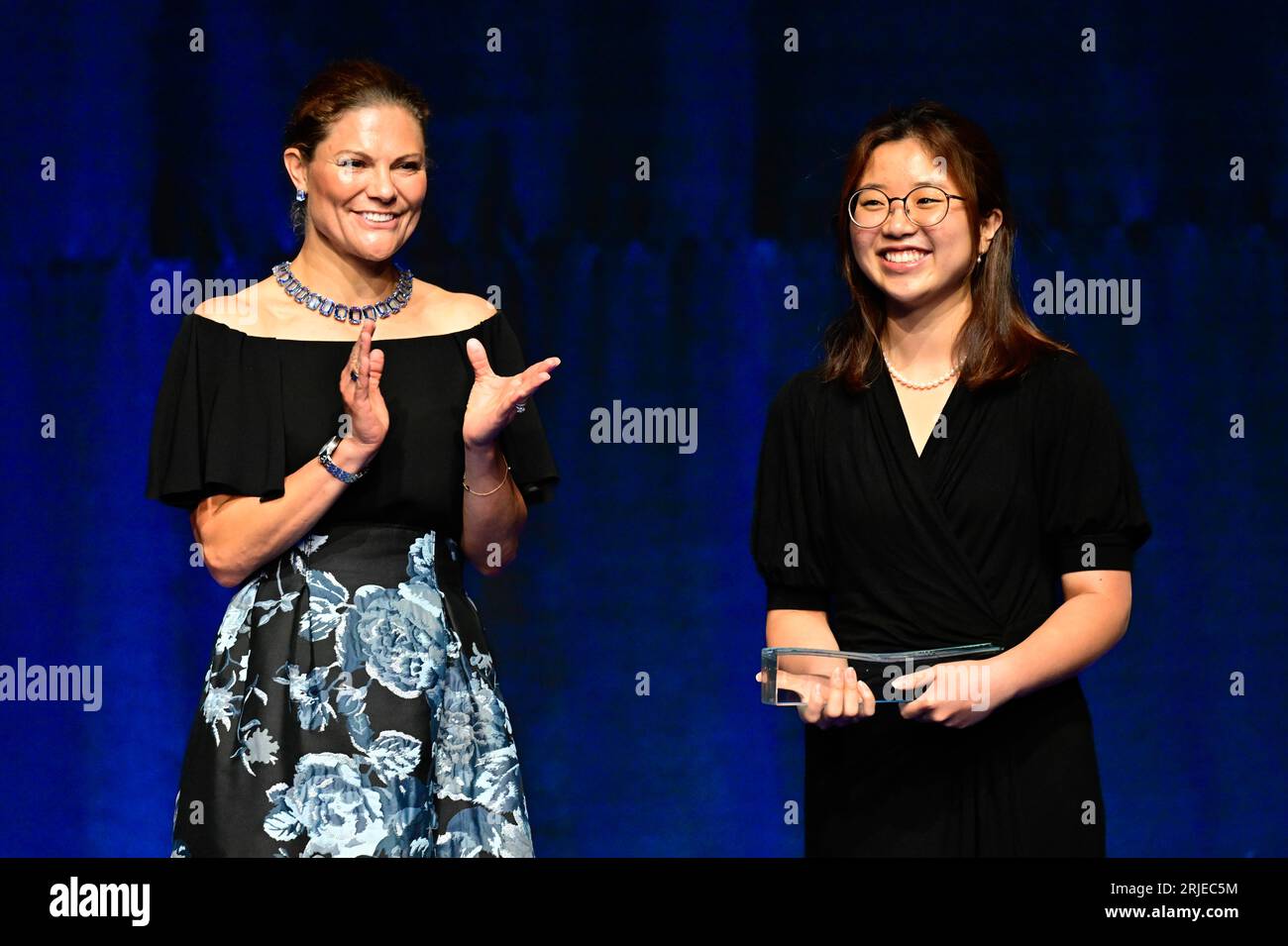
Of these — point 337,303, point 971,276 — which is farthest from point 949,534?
point 337,303

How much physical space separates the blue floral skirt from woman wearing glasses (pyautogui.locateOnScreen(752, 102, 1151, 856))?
443mm

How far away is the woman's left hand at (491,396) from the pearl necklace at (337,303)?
0.18 meters

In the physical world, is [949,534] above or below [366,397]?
below

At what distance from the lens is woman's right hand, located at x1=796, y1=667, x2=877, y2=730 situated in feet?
7.33

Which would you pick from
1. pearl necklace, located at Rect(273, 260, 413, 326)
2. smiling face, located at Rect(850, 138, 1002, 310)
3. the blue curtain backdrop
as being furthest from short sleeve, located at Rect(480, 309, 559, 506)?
the blue curtain backdrop

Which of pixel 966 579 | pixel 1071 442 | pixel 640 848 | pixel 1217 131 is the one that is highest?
pixel 1217 131

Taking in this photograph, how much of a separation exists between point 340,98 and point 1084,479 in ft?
3.77

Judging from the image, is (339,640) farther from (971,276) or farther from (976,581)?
(971,276)

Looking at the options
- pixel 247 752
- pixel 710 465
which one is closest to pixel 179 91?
pixel 710 465

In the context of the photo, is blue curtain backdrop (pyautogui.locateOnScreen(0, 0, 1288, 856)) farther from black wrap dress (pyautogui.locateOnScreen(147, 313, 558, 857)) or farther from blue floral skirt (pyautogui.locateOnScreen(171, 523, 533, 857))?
blue floral skirt (pyautogui.locateOnScreen(171, 523, 533, 857))

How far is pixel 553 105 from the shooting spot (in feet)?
12.3

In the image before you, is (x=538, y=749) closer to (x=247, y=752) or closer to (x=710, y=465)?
(x=710, y=465)

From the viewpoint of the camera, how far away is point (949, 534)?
7.59 feet
